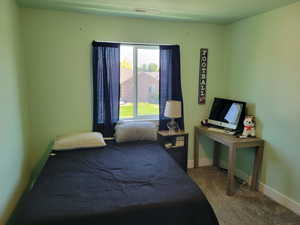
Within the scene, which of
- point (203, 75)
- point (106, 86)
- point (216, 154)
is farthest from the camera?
point (216, 154)

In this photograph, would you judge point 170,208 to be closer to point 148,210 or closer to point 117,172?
point 148,210

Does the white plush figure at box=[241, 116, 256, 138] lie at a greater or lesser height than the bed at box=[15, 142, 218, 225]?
greater

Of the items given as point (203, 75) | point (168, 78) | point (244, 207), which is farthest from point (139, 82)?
point (244, 207)

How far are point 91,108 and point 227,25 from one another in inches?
101

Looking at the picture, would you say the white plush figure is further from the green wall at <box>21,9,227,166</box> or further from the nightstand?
the green wall at <box>21,9,227,166</box>

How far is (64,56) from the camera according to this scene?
2.87 meters

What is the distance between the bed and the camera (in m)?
1.45

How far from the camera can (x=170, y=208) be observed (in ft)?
5.13

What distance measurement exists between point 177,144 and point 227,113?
909 mm

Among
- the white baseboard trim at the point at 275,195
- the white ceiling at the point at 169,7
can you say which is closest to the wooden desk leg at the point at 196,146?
the white baseboard trim at the point at 275,195

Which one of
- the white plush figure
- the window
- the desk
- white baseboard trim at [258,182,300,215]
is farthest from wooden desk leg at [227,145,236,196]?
the window

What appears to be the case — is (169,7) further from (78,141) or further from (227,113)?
(78,141)

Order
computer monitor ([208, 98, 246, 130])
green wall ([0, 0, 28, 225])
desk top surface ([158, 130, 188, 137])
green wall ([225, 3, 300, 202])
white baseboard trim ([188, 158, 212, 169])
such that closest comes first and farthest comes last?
green wall ([0, 0, 28, 225]), green wall ([225, 3, 300, 202]), computer monitor ([208, 98, 246, 130]), desk top surface ([158, 130, 188, 137]), white baseboard trim ([188, 158, 212, 169])

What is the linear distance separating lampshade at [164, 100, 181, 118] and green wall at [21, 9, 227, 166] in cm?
97
